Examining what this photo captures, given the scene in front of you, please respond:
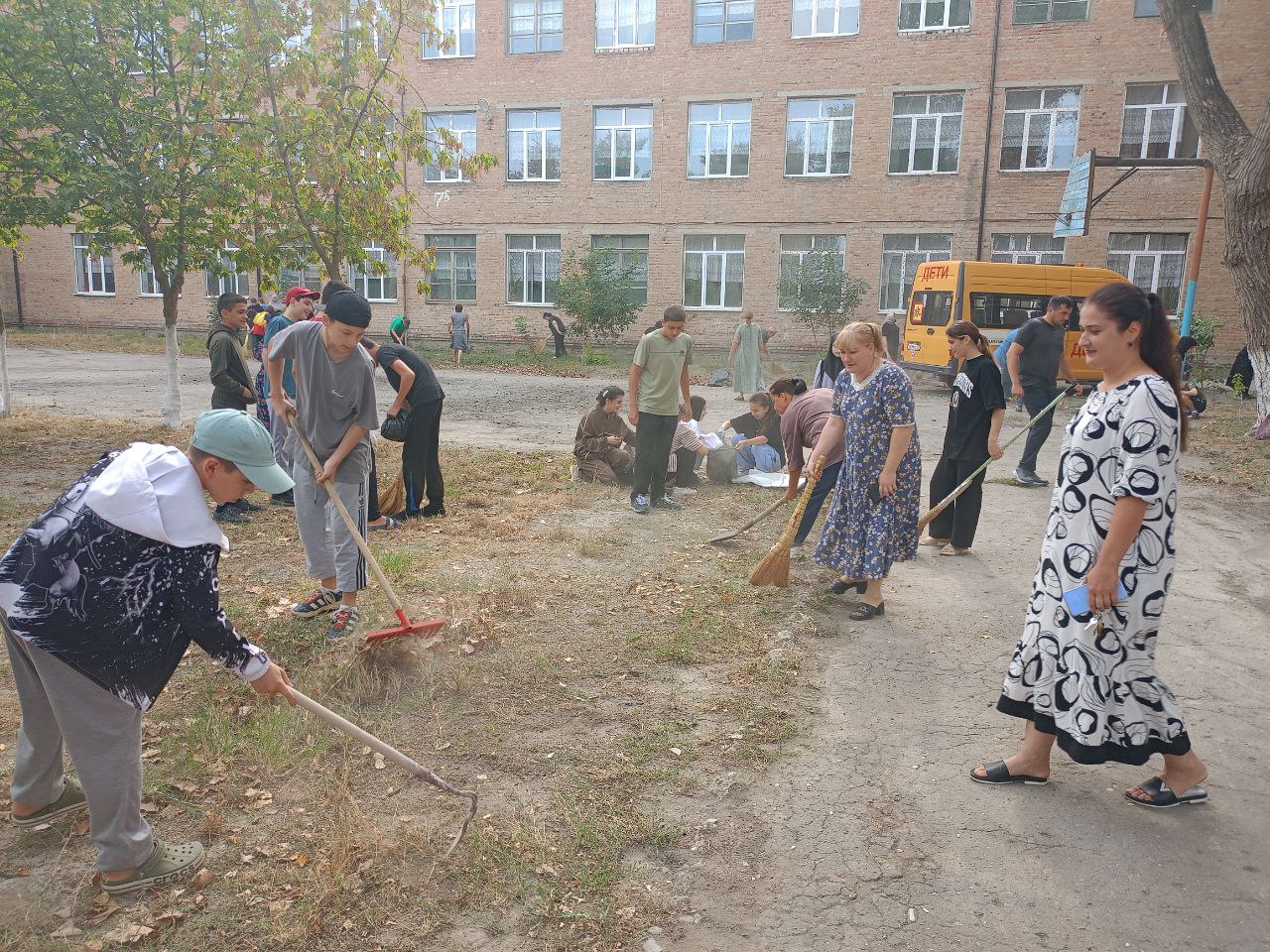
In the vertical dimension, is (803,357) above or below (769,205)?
below

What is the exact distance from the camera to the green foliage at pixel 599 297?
2427cm

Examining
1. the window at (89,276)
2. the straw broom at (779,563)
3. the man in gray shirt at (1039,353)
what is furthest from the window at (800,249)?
the window at (89,276)

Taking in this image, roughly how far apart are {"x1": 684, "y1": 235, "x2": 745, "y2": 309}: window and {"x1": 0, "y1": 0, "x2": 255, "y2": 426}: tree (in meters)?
16.1

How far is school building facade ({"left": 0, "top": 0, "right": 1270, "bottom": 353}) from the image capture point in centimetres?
2142

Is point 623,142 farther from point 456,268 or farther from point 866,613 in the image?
point 866,613

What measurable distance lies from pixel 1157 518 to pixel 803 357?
846 inches

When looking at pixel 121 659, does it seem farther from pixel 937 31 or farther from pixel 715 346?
pixel 937 31

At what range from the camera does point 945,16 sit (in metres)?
22.2

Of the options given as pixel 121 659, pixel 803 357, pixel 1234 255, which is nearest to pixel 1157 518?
pixel 121 659

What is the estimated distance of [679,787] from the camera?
3545 millimetres

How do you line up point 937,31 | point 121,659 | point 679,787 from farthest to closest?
1. point 937,31
2. point 679,787
3. point 121,659

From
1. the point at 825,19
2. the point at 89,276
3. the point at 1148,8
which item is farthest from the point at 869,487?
the point at 89,276

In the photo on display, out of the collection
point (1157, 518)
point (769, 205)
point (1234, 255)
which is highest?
point (769, 205)

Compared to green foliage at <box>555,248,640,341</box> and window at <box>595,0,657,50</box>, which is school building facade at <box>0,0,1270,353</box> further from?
green foliage at <box>555,248,640,341</box>
